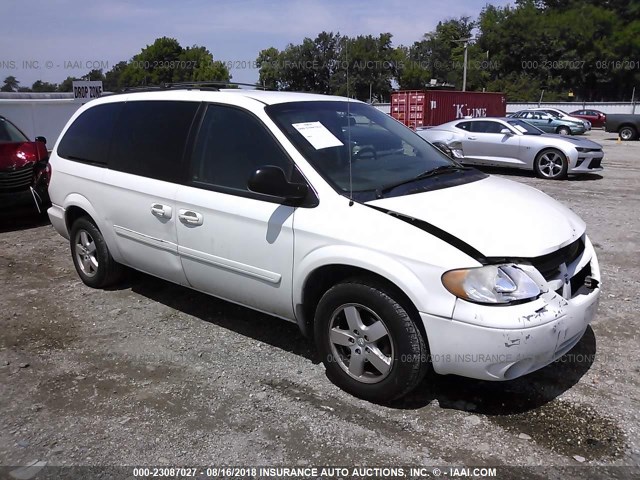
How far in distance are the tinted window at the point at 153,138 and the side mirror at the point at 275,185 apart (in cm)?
100

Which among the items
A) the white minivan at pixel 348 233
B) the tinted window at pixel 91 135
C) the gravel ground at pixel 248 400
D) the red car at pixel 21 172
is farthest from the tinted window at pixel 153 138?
the red car at pixel 21 172

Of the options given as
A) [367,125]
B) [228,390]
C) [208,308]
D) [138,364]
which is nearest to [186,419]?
[228,390]

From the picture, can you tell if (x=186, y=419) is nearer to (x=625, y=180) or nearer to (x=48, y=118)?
(x=625, y=180)

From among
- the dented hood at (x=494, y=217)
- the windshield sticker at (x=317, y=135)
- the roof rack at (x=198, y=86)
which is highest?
the roof rack at (x=198, y=86)

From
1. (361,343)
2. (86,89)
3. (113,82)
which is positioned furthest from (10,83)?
(361,343)

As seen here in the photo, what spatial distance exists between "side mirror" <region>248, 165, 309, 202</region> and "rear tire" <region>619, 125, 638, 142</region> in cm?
2800

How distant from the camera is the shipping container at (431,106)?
2527cm

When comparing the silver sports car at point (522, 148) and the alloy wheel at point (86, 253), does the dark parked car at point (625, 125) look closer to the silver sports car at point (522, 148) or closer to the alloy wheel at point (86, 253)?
the silver sports car at point (522, 148)

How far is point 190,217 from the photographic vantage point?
4082 millimetres

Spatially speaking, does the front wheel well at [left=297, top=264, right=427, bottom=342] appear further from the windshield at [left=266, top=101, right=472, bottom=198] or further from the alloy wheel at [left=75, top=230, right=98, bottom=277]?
the alloy wheel at [left=75, top=230, right=98, bottom=277]

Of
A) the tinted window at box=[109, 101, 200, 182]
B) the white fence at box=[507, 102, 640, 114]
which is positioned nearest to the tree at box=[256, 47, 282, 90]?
the tinted window at box=[109, 101, 200, 182]

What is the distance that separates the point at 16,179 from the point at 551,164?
10.7 metres

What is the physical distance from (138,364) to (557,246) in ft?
9.38

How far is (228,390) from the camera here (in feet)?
11.9
